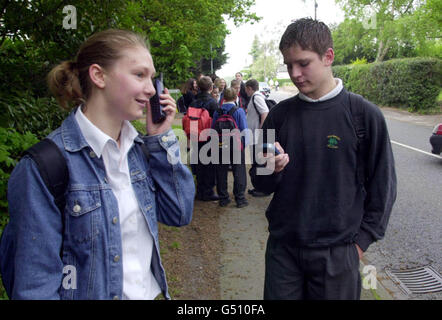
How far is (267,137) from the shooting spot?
2.33m

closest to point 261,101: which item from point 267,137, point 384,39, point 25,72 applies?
point 25,72

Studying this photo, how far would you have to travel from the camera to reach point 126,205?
1620 millimetres

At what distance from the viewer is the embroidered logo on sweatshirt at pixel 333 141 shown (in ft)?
6.82

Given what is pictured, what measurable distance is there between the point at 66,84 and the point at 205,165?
515 centimetres

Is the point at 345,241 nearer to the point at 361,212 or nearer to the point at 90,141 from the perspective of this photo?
the point at 361,212

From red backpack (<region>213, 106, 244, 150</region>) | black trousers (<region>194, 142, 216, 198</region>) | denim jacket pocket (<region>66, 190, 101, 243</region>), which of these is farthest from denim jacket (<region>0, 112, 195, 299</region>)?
black trousers (<region>194, 142, 216, 198</region>)

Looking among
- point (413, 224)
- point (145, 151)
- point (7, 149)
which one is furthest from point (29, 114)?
point (413, 224)

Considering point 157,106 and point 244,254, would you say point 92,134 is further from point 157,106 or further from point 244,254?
point 244,254

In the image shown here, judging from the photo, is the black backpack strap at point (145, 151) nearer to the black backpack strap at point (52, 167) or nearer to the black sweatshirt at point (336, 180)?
→ the black backpack strap at point (52, 167)

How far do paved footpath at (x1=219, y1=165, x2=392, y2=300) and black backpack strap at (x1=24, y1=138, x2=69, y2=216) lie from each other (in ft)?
8.69

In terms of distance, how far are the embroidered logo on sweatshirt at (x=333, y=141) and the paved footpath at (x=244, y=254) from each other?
2.12m

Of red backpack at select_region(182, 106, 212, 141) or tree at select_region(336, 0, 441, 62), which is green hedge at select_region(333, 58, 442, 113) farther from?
red backpack at select_region(182, 106, 212, 141)

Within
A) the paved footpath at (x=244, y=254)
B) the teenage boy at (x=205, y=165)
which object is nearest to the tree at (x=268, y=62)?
the teenage boy at (x=205, y=165)
